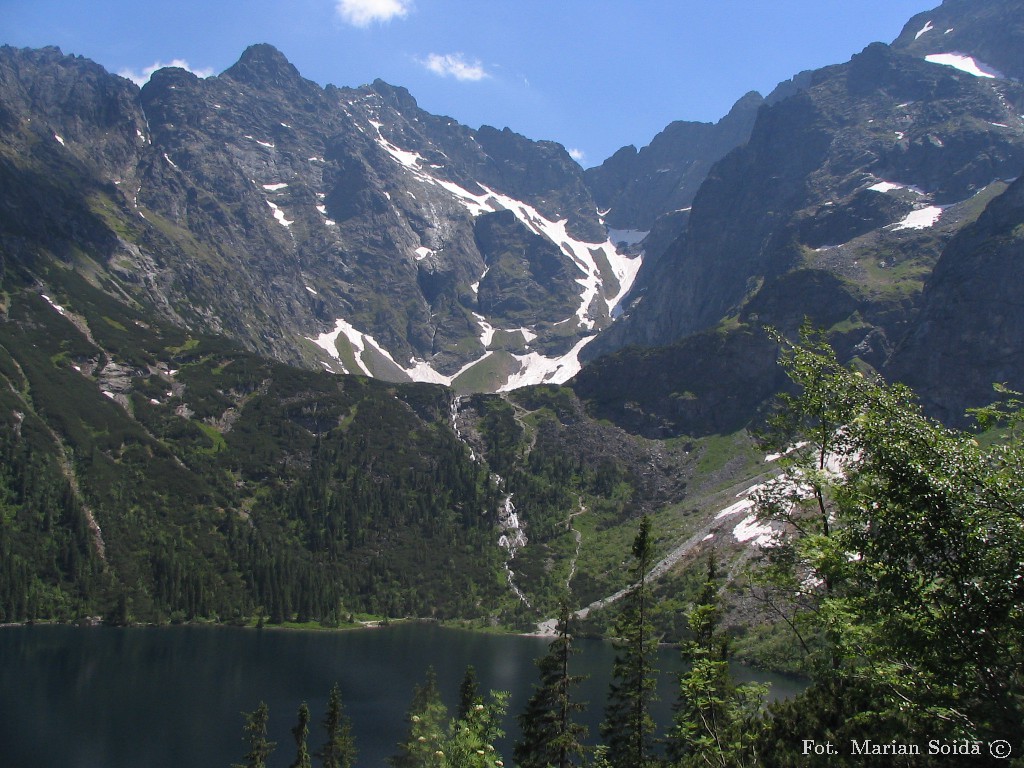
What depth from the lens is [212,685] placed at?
10894 centimetres

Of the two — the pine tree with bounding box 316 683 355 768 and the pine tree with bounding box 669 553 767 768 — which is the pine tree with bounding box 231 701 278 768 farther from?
the pine tree with bounding box 669 553 767 768

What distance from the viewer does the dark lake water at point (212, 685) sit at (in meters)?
79.5

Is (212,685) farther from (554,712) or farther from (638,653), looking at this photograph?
(638,653)

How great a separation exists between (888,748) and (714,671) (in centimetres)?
612

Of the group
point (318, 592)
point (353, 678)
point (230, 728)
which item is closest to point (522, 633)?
point (318, 592)

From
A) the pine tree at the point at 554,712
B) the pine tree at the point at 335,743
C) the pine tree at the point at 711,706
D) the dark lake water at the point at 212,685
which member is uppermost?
the pine tree at the point at 711,706

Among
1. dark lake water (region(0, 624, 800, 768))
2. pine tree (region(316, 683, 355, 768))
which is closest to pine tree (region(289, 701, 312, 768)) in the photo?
pine tree (region(316, 683, 355, 768))

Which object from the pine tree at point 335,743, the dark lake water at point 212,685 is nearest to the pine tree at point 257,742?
the pine tree at point 335,743

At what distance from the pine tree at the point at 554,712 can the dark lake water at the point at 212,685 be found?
2974 centimetres

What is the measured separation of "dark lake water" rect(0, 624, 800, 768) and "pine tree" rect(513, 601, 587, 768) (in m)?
29.7

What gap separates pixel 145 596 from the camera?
175 m

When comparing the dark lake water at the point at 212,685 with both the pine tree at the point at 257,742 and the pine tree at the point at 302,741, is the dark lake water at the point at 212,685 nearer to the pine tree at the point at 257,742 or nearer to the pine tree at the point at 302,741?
the pine tree at the point at 257,742

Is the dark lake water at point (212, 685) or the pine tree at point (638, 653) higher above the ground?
the pine tree at point (638, 653)

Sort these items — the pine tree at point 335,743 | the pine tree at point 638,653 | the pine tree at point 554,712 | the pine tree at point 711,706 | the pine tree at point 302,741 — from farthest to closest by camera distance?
the pine tree at point 335,743 < the pine tree at point 302,741 < the pine tree at point 638,653 < the pine tree at point 554,712 < the pine tree at point 711,706
